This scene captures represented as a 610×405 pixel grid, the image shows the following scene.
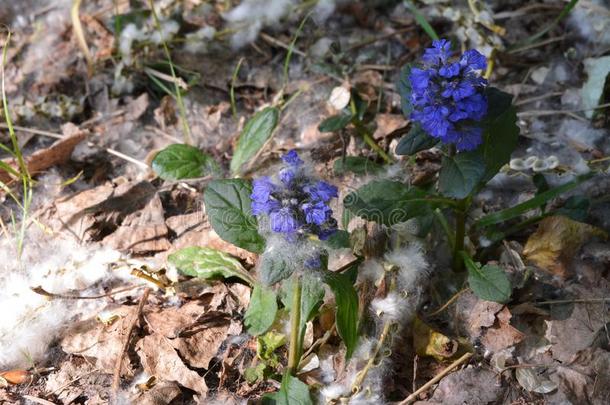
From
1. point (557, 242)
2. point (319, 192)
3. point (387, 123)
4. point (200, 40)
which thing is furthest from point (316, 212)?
point (200, 40)

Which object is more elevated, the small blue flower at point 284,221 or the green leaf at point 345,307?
the small blue flower at point 284,221

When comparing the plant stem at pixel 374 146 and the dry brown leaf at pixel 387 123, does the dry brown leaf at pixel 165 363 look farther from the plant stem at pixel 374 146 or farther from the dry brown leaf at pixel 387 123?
the dry brown leaf at pixel 387 123

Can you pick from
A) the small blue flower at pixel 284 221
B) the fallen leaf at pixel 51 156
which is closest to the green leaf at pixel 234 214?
Result: the small blue flower at pixel 284 221

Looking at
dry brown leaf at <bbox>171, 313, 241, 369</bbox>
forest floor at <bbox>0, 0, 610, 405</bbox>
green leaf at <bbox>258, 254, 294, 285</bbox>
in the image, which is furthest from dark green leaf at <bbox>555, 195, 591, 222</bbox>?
dry brown leaf at <bbox>171, 313, 241, 369</bbox>

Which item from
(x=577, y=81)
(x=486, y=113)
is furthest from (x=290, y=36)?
(x=486, y=113)

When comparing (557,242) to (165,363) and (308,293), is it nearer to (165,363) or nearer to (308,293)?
(308,293)

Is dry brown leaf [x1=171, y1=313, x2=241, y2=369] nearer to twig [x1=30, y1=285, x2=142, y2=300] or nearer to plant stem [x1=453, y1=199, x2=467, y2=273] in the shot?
twig [x1=30, y1=285, x2=142, y2=300]
